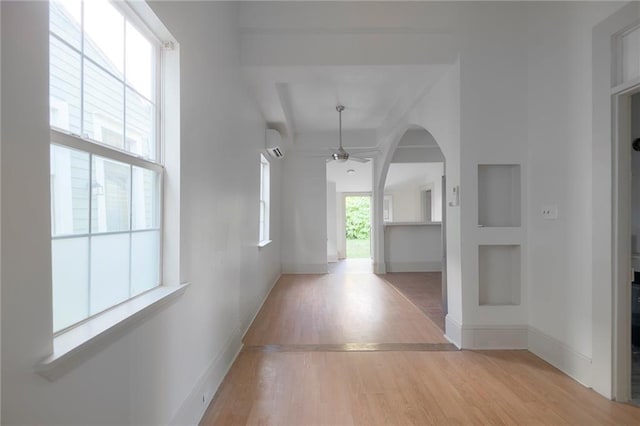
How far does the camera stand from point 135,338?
1.17 meters

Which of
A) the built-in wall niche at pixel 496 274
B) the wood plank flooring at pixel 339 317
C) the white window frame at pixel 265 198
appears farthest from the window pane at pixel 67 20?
the white window frame at pixel 265 198

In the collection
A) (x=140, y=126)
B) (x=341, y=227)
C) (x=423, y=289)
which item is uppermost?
(x=140, y=126)

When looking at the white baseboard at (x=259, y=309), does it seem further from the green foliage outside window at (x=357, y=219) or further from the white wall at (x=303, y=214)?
the green foliage outside window at (x=357, y=219)

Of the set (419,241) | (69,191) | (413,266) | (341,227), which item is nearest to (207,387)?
(69,191)

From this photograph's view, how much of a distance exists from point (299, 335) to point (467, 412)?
5.15 feet

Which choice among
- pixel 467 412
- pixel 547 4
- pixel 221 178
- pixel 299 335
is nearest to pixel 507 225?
pixel 467 412

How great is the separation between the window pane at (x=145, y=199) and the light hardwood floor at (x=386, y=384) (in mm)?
1206

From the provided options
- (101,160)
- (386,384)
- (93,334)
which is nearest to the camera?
(93,334)

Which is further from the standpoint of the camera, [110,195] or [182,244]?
[182,244]

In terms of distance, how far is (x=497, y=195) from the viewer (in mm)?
2713

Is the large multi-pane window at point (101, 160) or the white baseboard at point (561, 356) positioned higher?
the large multi-pane window at point (101, 160)

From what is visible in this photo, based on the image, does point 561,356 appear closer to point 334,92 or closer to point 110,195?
point 110,195

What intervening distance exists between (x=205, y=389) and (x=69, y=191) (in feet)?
4.75

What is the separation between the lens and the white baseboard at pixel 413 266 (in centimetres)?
638
